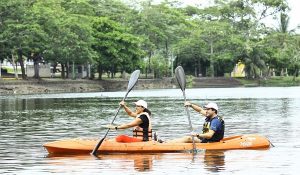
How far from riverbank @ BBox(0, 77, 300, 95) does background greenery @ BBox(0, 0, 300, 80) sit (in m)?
2.61

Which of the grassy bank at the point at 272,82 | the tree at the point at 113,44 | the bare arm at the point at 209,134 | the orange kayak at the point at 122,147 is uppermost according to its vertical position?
the tree at the point at 113,44

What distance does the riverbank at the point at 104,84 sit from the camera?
94188 millimetres

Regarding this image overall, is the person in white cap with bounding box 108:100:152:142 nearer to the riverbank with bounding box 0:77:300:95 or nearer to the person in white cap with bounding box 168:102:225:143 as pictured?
the person in white cap with bounding box 168:102:225:143

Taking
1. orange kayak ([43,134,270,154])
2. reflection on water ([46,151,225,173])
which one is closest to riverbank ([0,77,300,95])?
orange kayak ([43,134,270,154])

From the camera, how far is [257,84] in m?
134

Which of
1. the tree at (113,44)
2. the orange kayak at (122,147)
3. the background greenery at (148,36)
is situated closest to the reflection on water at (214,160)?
the orange kayak at (122,147)

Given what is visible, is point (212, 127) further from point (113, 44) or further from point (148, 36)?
point (148, 36)

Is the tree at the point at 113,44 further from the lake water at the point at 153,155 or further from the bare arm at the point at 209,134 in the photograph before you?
the bare arm at the point at 209,134

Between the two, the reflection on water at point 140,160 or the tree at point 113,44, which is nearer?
the reflection on water at point 140,160

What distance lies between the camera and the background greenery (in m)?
95.8

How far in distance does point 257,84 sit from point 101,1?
31461 millimetres

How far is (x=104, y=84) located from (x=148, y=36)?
15.3 metres

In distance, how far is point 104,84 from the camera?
372 feet

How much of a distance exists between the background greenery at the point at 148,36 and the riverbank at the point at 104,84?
2.61 meters
